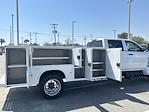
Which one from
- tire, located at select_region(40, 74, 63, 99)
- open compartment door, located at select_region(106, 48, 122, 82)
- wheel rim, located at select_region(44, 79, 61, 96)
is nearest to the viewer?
tire, located at select_region(40, 74, 63, 99)

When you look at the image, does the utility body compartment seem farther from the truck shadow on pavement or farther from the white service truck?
the truck shadow on pavement

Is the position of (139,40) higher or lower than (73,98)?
higher

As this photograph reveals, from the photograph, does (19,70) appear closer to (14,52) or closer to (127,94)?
(14,52)

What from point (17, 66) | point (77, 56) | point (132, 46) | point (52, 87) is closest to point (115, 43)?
point (132, 46)

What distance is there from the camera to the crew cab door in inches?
352

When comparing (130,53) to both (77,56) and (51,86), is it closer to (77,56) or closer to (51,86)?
(77,56)

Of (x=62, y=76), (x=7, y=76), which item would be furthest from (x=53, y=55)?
(x=7, y=76)

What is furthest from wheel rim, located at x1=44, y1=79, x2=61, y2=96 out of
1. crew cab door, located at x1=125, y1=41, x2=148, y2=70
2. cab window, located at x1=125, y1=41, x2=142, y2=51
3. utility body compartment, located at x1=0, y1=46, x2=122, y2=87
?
cab window, located at x1=125, y1=41, x2=142, y2=51

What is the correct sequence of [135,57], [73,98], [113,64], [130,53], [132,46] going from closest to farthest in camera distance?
[73,98] < [113,64] < [130,53] < [135,57] < [132,46]

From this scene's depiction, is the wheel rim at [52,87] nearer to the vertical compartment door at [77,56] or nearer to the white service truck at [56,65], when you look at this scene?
the white service truck at [56,65]

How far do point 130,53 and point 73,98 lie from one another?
3.54m

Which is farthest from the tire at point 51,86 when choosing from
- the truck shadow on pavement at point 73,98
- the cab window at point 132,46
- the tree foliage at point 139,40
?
the tree foliage at point 139,40

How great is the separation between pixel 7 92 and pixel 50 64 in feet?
8.19

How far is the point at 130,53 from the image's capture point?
898cm
